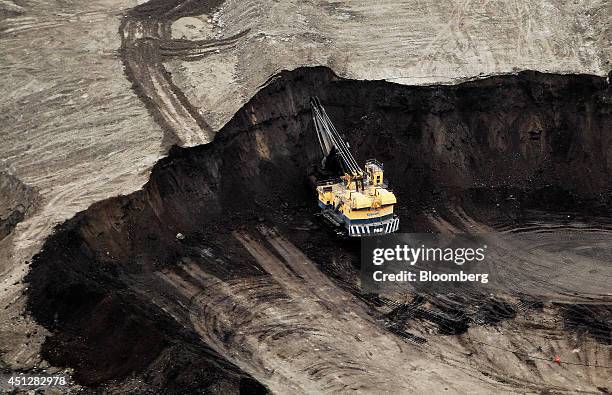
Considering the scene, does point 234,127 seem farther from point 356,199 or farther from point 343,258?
point 343,258

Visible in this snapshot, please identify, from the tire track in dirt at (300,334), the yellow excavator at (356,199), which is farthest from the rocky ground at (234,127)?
the yellow excavator at (356,199)

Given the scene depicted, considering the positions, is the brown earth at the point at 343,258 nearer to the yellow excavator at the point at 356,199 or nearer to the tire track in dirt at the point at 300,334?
the tire track in dirt at the point at 300,334

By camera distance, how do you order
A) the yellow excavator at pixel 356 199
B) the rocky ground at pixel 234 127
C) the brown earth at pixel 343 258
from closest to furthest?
1. the brown earth at pixel 343 258
2. the rocky ground at pixel 234 127
3. the yellow excavator at pixel 356 199

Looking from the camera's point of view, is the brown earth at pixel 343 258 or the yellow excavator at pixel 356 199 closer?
the brown earth at pixel 343 258

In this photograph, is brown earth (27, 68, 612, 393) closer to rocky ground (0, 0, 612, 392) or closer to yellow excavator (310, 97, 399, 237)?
rocky ground (0, 0, 612, 392)

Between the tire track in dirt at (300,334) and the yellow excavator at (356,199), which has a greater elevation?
the yellow excavator at (356,199)

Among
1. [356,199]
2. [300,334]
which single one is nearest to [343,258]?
[356,199]

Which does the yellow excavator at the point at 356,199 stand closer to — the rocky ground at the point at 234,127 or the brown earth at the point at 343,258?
the brown earth at the point at 343,258

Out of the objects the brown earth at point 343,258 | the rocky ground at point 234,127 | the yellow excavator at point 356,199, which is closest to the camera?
the brown earth at point 343,258

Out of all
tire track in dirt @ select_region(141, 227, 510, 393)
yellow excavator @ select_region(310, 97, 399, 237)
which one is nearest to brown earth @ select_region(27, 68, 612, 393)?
tire track in dirt @ select_region(141, 227, 510, 393)
